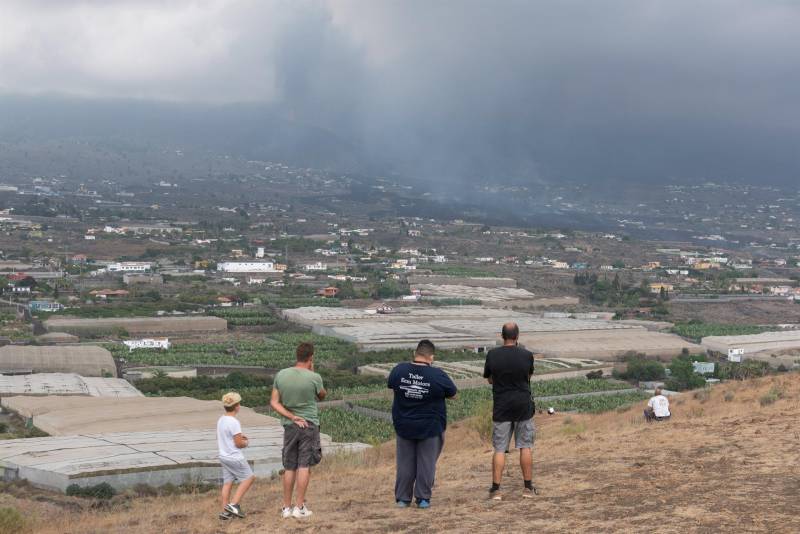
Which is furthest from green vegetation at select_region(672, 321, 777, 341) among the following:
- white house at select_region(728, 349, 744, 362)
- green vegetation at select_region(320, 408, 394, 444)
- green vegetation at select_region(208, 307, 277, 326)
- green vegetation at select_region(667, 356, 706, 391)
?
green vegetation at select_region(320, 408, 394, 444)

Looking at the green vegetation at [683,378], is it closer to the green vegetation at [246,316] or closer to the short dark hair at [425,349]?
the green vegetation at [246,316]

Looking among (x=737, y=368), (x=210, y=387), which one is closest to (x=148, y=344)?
(x=210, y=387)

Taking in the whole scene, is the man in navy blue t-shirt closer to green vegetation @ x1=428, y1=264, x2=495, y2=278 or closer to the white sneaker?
the white sneaker

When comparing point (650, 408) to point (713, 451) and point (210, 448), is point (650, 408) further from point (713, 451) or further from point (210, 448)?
point (210, 448)

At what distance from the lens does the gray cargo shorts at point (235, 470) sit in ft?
33.5

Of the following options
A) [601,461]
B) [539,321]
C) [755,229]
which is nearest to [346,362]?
[539,321]

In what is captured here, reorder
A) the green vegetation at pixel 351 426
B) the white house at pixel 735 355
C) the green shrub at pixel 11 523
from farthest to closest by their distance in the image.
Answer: the white house at pixel 735 355 < the green vegetation at pixel 351 426 < the green shrub at pixel 11 523

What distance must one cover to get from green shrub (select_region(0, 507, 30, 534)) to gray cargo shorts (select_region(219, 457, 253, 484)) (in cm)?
243

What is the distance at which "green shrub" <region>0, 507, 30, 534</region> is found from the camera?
36.8 ft

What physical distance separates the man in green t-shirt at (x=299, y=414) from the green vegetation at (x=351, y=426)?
18808mm

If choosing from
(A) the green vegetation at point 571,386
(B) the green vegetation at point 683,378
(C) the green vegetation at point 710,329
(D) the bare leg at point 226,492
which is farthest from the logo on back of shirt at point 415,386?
(C) the green vegetation at point 710,329

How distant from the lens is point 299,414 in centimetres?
995

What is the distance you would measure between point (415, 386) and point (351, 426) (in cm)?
2317

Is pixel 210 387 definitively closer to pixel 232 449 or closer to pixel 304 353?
pixel 232 449
